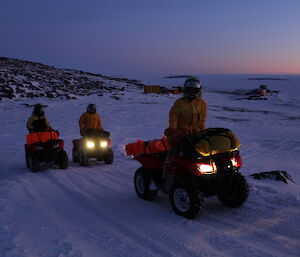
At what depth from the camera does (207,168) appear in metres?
5.02

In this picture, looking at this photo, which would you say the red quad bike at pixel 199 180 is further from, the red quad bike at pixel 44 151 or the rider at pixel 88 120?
the rider at pixel 88 120

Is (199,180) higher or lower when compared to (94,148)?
higher

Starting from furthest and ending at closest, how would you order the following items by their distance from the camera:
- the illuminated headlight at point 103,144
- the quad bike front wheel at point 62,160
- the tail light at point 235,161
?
the illuminated headlight at point 103,144
the quad bike front wheel at point 62,160
the tail light at point 235,161

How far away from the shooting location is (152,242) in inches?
174

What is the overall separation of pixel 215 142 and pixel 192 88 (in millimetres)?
975

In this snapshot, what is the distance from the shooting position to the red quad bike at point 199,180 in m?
5.02

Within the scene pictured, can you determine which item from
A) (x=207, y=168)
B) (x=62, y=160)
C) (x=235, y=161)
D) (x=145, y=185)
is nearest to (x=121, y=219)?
(x=145, y=185)

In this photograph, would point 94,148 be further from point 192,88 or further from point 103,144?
point 192,88

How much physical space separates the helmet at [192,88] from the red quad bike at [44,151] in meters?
5.15

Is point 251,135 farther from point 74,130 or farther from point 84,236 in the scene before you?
point 84,236

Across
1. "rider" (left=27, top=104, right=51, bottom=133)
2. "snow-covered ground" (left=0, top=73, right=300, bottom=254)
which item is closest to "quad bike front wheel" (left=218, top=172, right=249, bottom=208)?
"snow-covered ground" (left=0, top=73, right=300, bottom=254)

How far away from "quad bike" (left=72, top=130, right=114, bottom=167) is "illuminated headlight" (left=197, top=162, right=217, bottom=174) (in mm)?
5341

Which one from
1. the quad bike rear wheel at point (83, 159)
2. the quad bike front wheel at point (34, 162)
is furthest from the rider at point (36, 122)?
the quad bike rear wheel at point (83, 159)

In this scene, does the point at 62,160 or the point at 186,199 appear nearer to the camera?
the point at 186,199
